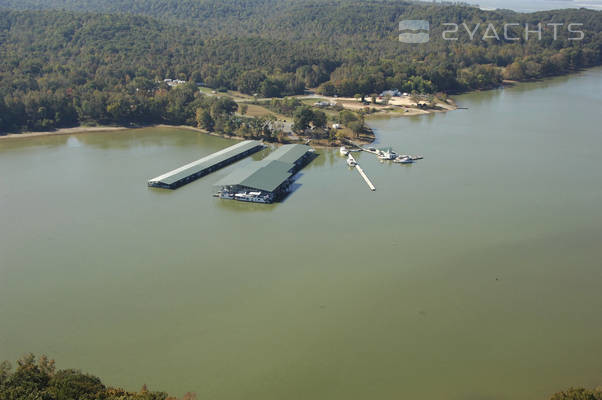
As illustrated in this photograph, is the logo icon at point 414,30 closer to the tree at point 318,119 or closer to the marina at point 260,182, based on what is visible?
the tree at point 318,119

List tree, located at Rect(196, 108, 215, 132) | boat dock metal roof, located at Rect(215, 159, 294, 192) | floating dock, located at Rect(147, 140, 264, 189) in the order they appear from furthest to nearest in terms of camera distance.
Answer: tree, located at Rect(196, 108, 215, 132) < floating dock, located at Rect(147, 140, 264, 189) < boat dock metal roof, located at Rect(215, 159, 294, 192)

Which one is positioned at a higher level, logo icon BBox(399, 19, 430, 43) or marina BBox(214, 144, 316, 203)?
logo icon BBox(399, 19, 430, 43)

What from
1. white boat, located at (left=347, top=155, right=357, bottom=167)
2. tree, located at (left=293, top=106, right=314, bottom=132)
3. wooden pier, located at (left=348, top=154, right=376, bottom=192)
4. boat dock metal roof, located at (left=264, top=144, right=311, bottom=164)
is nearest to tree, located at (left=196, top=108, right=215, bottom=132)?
tree, located at (left=293, top=106, right=314, bottom=132)

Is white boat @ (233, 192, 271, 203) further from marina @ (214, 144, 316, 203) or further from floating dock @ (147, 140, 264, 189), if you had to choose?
floating dock @ (147, 140, 264, 189)

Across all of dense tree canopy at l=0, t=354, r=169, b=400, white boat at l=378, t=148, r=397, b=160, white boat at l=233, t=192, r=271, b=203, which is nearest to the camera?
dense tree canopy at l=0, t=354, r=169, b=400

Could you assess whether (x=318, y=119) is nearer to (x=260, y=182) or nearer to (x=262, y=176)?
(x=262, y=176)

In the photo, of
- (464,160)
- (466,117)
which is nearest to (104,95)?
(464,160)

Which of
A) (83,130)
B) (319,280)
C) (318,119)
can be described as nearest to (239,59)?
(83,130)

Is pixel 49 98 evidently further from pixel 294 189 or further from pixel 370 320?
pixel 370 320

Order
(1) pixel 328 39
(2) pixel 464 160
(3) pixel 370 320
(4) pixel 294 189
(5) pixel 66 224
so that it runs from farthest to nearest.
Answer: (1) pixel 328 39 < (2) pixel 464 160 < (4) pixel 294 189 < (5) pixel 66 224 < (3) pixel 370 320
